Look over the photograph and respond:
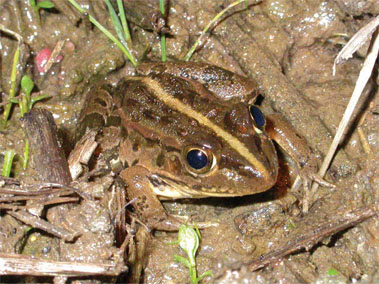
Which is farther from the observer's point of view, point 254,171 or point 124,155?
point 124,155

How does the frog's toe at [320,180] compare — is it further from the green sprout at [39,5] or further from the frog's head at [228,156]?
the green sprout at [39,5]

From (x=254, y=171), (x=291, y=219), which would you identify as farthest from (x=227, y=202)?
(x=254, y=171)

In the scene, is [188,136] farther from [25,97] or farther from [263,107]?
[25,97]

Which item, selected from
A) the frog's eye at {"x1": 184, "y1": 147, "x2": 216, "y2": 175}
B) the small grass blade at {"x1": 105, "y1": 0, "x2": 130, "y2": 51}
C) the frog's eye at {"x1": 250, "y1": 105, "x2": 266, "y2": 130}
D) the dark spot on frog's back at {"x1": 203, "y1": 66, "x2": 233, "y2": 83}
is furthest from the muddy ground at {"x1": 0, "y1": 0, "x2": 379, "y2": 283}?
the frog's eye at {"x1": 250, "y1": 105, "x2": 266, "y2": 130}

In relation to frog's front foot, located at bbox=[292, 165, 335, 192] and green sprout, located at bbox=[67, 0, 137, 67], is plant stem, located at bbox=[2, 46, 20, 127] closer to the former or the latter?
green sprout, located at bbox=[67, 0, 137, 67]

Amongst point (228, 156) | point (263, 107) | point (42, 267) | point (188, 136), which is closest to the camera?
point (42, 267)

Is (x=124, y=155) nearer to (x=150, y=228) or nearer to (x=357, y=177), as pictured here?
(x=150, y=228)

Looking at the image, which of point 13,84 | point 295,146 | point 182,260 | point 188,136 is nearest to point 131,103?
point 188,136

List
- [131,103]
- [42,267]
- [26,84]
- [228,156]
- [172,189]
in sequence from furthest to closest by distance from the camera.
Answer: [26,84] → [131,103] → [172,189] → [228,156] → [42,267]
